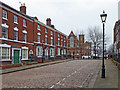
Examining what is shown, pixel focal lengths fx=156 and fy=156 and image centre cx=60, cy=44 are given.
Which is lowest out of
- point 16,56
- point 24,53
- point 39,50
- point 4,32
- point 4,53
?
point 16,56

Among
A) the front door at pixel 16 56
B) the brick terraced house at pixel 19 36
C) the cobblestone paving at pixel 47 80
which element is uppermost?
the brick terraced house at pixel 19 36

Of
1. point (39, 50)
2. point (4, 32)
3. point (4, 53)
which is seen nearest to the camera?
point (4, 53)

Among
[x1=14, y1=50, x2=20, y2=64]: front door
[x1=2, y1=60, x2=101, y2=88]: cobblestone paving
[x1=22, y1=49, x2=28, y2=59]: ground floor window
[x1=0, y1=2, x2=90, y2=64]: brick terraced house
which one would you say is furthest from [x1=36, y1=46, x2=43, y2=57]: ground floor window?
[x1=2, y1=60, x2=101, y2=88]: cobblestone paving

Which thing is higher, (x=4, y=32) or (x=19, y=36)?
(x=4, y=32)

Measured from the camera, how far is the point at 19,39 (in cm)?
2756

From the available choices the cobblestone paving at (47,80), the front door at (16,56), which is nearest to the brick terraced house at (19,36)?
the front door at (16,56)

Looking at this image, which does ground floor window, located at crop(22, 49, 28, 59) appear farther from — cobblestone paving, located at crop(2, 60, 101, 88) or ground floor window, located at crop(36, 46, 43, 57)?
cobblestone paving, located at crop(2, 60, 101, 88)

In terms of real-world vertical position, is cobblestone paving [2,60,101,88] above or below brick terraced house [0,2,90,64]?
below

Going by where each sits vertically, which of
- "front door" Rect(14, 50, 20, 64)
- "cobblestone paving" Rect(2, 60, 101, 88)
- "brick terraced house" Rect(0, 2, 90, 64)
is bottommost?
"cobblestone paving" Rect(2, 60, 101, 88)

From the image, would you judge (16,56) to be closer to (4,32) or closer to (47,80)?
(4,32)

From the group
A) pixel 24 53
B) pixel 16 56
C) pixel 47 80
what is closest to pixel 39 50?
pixel 24 53

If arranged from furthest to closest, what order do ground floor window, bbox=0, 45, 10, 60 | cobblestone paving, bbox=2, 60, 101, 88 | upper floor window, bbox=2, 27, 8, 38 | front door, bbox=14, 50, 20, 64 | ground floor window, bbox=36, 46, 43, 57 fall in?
ground floor window, bbox=36, 46, 43, 57 → front door, bbox=14, 50, 20, 64 → upper floor window, bbox=2, 27, 8, 38 → ground floor window, bbox=0, 45, 10, 60 → cobblestone paving, bbox=2, 60, 101, 88

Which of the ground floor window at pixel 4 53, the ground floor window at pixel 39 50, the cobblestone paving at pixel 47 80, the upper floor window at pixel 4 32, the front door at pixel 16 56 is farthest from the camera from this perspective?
the ground floor window at pixel 39 50

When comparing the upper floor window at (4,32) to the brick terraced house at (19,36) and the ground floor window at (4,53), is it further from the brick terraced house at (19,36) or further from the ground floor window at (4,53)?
the ground floor window at (4,53)
